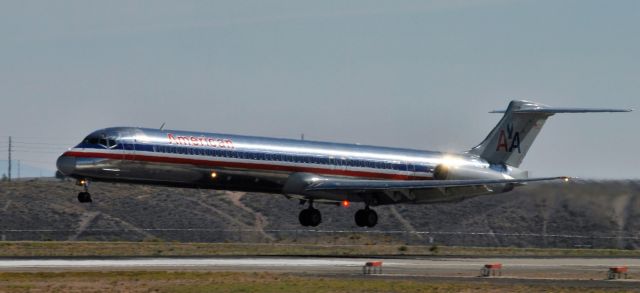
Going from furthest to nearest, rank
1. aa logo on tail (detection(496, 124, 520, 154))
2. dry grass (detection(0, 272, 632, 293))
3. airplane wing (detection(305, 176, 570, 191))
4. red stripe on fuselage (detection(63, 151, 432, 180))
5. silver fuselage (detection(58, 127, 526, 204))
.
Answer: aa logo on tail (detection(496, 124, 520, 154))
airplane wing (detection(305, 176, 570, 191))
silver fuselage (detection(58, 127, 526, 204))
red stripe on fuselage (detection(63, 151, 432, 180))
dry grass (detection(0, 272, 632, 293))

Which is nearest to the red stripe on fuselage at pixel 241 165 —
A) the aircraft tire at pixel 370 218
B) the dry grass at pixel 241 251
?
the aircraft tire at pixel 370 218

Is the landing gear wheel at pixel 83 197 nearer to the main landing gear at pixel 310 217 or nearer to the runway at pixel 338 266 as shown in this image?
the runway at pixel 338 266

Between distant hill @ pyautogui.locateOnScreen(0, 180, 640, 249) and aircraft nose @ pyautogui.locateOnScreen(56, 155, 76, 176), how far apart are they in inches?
1108

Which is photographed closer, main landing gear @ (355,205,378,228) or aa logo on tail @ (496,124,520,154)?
main landing gear @ (355,205,378,228)

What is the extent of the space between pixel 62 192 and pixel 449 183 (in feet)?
171

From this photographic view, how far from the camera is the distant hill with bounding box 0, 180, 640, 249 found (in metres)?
90.4

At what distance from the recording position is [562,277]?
50188mm

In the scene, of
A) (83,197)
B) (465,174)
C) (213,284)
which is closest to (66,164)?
(83,197)

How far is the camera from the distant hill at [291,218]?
297 feet

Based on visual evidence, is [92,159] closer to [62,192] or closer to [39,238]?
[39,238]

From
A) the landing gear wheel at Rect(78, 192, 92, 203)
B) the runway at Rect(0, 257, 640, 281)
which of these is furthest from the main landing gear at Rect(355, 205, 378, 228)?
the landing gear wheel at Rect(78, 192, 92, 203)

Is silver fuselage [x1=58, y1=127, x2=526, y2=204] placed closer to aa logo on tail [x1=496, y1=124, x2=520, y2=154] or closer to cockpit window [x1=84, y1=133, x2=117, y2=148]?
cockpit window [x1=84, y1=133, x2=117, y2=148]

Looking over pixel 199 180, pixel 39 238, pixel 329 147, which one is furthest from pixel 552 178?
pixel 39 238

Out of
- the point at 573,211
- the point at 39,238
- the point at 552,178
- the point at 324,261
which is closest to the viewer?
the point at 324,261
